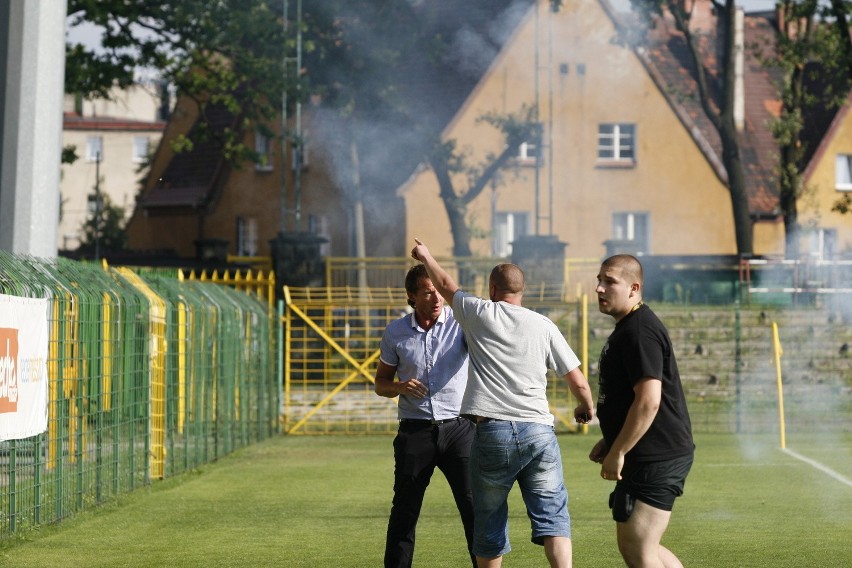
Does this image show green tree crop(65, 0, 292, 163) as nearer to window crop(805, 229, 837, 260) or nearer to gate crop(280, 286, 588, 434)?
gate crop(280, 286, 588, 434)

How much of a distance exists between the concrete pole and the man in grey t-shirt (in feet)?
26.4

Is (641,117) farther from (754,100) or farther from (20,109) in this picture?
(20,109)

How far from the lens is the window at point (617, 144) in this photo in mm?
50969

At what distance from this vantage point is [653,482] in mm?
7570

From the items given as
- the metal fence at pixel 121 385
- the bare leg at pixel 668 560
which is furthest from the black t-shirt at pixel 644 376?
the metal fence at pixel 121 385

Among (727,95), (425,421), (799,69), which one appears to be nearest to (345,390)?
(425,421)

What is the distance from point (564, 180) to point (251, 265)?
47.3ft

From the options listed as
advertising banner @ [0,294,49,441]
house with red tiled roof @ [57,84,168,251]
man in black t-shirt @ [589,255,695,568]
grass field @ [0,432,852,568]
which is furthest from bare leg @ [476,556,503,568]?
house with red tiled roof @ [57,84,168,251]

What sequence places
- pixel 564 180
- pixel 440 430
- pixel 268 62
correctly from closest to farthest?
1. pixel 440 430
2. pixel 268 62
3. pixel 564 180

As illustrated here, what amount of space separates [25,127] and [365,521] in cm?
531

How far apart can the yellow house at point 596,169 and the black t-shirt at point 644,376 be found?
40.8m

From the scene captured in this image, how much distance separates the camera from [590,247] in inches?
1991

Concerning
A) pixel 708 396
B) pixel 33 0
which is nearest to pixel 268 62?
pixel 708 396

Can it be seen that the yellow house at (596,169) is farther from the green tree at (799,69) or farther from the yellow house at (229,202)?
the yellow house at (229,202)
